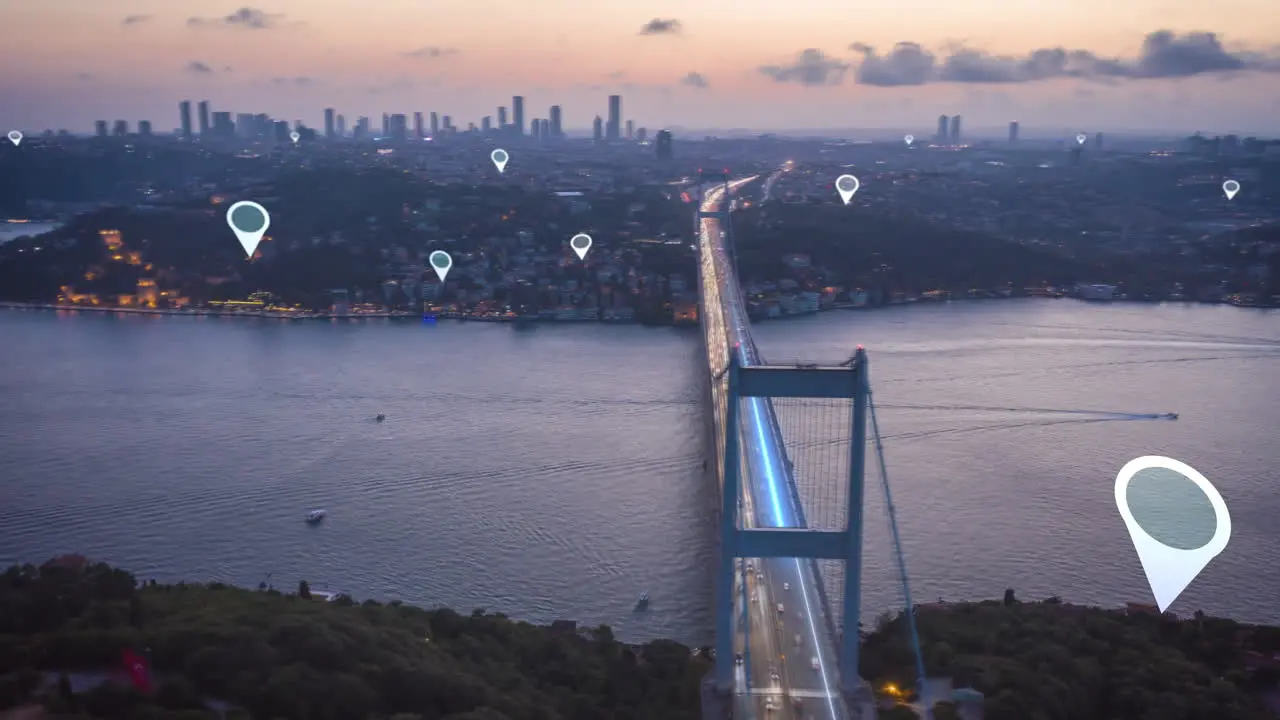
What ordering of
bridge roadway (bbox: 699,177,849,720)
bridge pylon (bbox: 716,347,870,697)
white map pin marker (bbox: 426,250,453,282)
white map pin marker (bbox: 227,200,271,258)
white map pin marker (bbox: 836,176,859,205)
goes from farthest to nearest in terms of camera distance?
white map pin marker (bbox: 836,176,859,205)
white map pin marker (bbox: 227,200,271,258)
white map pin marker (bbox: 426,250,453,282)
bridge pylon (bbox: 716,347,870,697)
bridge roadway (bbox: 699,177,849,720)

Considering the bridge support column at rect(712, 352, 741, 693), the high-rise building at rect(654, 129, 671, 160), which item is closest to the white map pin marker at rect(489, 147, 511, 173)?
the high-rise building at rect(654, 129, 671, 160)

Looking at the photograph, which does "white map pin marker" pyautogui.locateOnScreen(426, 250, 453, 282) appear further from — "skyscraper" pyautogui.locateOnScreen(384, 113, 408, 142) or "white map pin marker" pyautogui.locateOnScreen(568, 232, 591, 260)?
"skyscraper" pyautogui.locateOnScreen(384, 113, 408, 142)

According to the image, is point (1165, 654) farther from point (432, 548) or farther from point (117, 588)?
point (117, 588)

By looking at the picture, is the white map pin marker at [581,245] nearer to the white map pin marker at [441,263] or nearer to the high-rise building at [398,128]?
the white map pin marker at [441,263]

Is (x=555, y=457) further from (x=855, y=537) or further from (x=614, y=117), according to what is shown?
(x=614, y=117)

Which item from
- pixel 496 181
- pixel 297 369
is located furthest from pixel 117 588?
pixel 496 181

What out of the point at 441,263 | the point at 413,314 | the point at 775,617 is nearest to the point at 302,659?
the point at 775,617

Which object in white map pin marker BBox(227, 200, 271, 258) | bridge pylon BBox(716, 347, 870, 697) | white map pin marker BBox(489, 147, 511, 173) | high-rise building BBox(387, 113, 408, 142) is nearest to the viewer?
bridge pylon BBox(716, 347, 870, 697)
